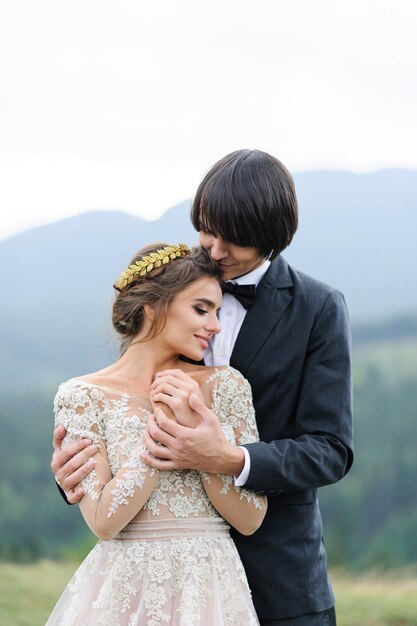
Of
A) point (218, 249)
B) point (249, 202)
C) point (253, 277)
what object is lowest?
point (253, 277)

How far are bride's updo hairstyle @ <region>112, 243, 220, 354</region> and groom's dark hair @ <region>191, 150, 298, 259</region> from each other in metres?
0.10

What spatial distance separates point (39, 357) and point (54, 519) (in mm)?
1174

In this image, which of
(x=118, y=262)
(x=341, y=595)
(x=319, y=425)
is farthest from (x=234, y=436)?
(x=118, y=262)

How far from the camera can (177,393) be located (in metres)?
2.61

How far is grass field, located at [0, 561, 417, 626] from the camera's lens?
653cm

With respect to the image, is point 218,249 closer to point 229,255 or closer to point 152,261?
point 229,255

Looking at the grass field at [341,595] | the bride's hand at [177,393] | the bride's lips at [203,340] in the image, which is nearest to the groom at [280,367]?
the bride's lips at [203,340]

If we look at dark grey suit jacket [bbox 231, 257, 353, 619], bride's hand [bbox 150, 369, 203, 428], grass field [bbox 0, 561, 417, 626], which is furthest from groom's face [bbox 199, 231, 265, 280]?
grass field [bbox 0, 561, 417, 626]

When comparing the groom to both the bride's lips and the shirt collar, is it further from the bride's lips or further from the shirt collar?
the bride's lips

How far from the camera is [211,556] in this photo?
266 cm

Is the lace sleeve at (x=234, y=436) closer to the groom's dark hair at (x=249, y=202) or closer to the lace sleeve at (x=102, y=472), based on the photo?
the lace sleeve at (x=102, y=472)

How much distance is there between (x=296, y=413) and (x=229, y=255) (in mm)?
466

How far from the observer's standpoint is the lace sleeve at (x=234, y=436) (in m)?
2.64

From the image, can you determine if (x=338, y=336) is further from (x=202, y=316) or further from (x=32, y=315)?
(x=32, y=315)
